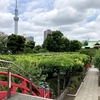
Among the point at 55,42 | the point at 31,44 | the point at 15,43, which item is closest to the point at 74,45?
the point at 55,42

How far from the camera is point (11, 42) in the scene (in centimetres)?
2986

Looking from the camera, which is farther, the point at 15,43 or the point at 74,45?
the point at 74,45

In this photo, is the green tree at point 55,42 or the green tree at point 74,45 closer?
the green tree at point 55,42

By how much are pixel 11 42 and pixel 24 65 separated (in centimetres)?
2159

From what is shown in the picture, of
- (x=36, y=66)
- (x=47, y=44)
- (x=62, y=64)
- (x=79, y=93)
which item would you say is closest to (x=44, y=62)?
(x=36, y=66)

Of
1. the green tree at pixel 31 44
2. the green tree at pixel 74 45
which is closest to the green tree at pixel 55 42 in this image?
the green tree at pixel 74 45

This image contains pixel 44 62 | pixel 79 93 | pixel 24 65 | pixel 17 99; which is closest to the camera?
pixel 17 99

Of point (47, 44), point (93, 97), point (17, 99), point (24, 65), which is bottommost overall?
point (93, 97)

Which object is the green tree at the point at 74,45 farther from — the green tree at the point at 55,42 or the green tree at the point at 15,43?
the green tree at the point at 15,43

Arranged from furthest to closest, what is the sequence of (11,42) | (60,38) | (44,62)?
1. (60,38)
2. (11,42)
3. (44,62)

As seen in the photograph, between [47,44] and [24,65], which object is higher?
[47,44]

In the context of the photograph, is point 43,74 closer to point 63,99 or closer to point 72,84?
point 63,99

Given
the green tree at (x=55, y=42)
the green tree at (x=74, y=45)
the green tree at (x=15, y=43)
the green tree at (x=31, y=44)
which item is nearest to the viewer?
the green tree at (x=15, y=43)

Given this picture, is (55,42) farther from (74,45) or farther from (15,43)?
(15,43)
